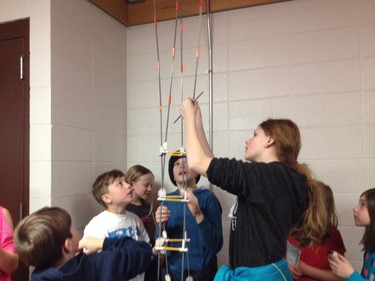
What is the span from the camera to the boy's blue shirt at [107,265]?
1.09m

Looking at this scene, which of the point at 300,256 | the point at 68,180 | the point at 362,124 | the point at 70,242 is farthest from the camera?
the point at 362,124

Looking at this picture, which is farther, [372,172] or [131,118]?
[131,118]

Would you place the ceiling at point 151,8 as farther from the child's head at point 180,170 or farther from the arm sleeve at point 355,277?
the arm sleeve at point 355,277

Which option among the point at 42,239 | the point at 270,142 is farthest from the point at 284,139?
the point at 42,239

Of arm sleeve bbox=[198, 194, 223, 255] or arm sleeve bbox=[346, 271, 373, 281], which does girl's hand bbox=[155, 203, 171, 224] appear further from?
arm sleeve bbox=[346, 271, 373, 281]

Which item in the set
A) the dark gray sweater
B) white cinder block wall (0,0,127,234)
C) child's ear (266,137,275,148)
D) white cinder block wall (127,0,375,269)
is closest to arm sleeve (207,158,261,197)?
the dark gray sweater

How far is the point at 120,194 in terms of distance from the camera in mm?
1809

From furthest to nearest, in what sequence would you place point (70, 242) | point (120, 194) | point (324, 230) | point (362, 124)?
point (362, 124), point (120, 194), point (324, 230), point (70, 242)

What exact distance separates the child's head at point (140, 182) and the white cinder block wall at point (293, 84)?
28cm

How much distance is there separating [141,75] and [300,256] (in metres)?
1.63

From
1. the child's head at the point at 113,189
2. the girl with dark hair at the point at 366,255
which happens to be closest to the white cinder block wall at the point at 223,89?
the child's head at the point at 113,189

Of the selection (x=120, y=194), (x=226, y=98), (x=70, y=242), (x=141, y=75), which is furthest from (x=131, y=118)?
(x=70, y=242)

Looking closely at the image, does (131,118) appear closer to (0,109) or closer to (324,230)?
(0,109)

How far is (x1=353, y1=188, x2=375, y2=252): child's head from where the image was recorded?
1521 mm
